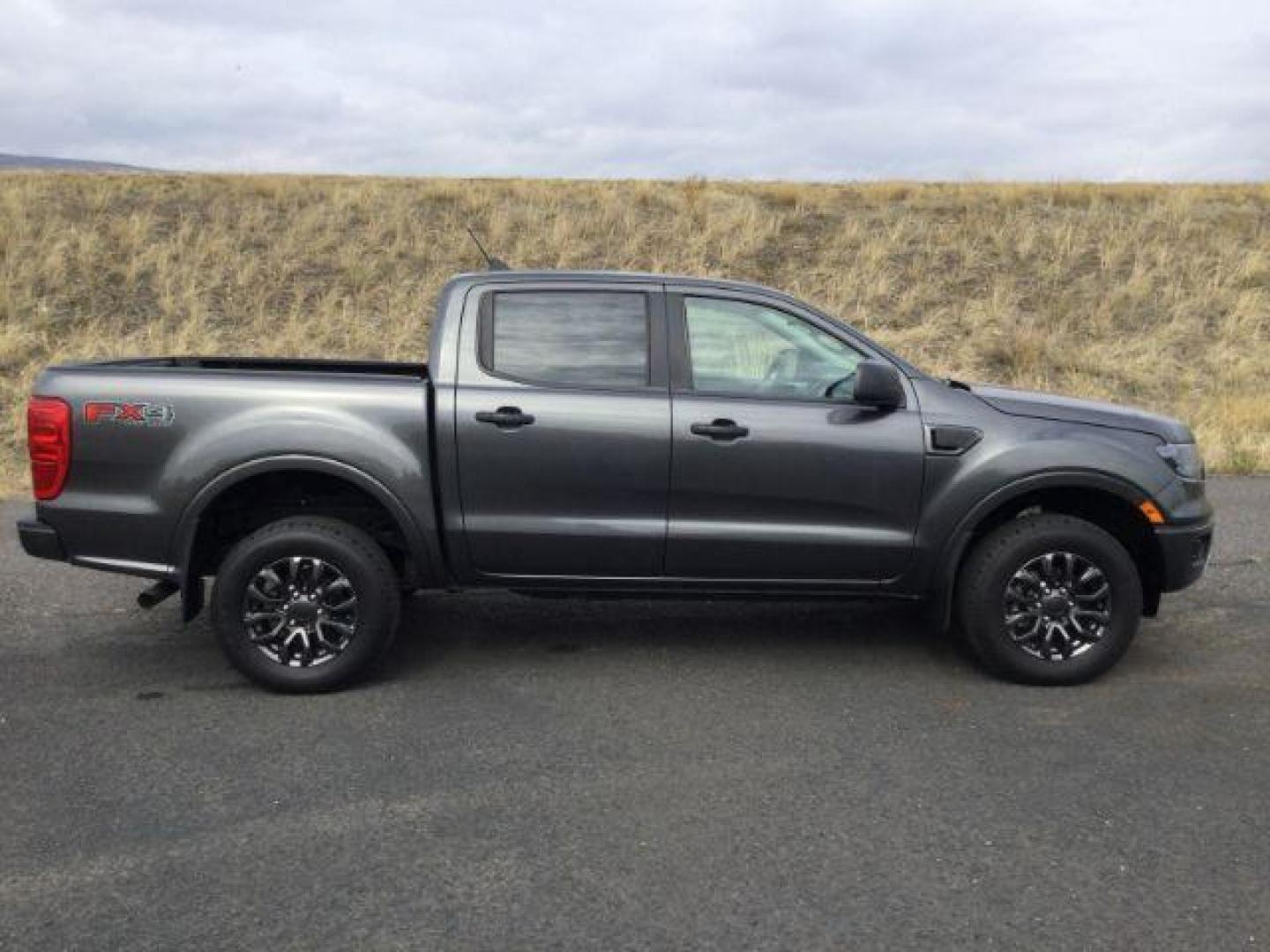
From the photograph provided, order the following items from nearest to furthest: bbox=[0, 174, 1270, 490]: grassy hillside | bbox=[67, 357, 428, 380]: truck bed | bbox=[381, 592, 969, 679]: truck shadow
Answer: bbox=[381, 592, 969, 679]: truck shadow, bbox=[67, 357, 428, 380]: truck bed, bbox=[0, 174, 1270, 490]: grassy hillside

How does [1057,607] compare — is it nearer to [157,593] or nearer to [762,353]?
[762,353]

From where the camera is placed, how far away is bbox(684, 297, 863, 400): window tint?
5.32 meters

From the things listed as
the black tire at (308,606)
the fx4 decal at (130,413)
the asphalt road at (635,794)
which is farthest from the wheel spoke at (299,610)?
the fx4 decal at (130,413)

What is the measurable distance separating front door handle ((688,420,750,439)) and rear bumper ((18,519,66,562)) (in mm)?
2686

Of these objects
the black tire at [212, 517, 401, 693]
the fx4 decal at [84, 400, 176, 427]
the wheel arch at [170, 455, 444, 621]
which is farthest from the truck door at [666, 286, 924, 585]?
the fx4 decal at [84, 400, 176, 427]

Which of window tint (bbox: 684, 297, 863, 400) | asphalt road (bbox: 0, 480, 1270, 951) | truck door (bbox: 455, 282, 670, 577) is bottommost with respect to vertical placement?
asphalt road (bbox: 0, 480, 1270, 951)

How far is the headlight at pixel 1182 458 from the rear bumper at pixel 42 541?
185 inches

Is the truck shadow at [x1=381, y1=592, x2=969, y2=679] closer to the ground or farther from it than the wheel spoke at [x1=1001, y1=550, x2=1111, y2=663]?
closer to the ground

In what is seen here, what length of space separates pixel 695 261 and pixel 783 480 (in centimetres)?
1756

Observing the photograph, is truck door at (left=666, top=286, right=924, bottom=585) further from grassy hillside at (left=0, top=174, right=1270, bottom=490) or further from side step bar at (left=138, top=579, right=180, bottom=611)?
grassy hillside at (left=0, top=174, right=1270, bottom=490)

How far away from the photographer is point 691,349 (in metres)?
5.35

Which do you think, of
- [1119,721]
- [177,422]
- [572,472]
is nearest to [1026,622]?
[1119,721]

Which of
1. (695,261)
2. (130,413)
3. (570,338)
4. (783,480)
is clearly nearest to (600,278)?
(570,338)

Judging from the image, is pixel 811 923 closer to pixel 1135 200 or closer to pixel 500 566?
pixel 500 566
